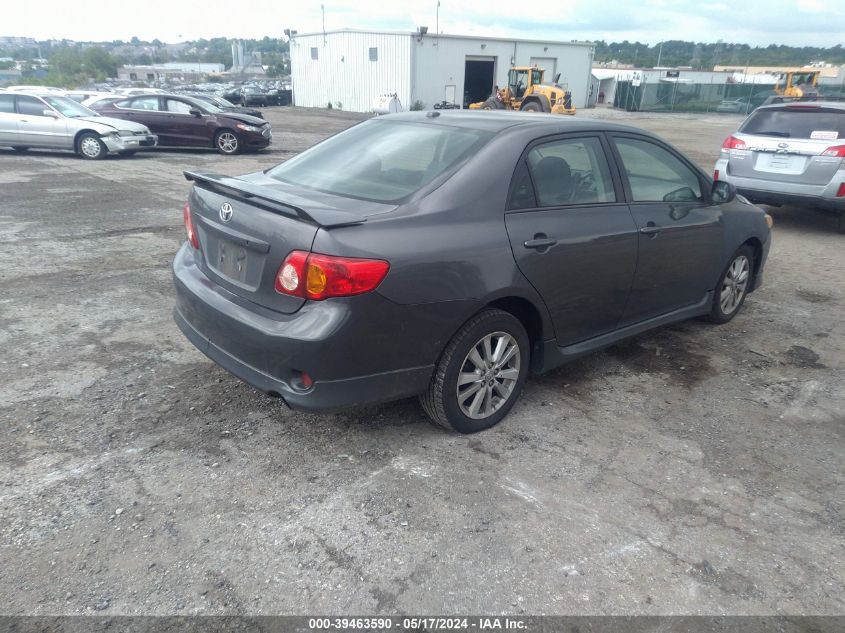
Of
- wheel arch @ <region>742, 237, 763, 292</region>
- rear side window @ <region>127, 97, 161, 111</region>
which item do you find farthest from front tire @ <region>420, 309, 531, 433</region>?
rear side window @ <region>127, 97, 161, 111</region>

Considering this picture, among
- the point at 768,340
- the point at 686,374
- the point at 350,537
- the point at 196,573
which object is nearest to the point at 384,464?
the point at 350,537

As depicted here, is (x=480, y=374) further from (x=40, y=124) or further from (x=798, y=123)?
(x=40, y=124)

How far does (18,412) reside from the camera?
3744 millimetres

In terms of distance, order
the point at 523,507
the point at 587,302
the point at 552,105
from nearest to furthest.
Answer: the point at 523,507 → the point at 587,302 → the point at 552,105

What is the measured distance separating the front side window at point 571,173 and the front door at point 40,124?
13786 mm

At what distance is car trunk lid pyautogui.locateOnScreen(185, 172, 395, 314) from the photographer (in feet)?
10.0

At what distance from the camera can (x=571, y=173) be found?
155 inches

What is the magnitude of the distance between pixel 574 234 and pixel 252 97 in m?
42.5

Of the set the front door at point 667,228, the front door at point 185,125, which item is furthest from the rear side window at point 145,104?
the front door at point 667,228

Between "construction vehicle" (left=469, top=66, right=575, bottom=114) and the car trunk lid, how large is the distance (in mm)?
26072

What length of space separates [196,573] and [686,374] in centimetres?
341

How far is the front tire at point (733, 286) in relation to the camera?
530 cm

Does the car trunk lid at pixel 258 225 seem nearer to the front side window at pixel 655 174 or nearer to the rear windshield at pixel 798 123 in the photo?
the front side window at pixel 655 174

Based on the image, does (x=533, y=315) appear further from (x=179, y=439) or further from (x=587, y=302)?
(x=179, y=439)
